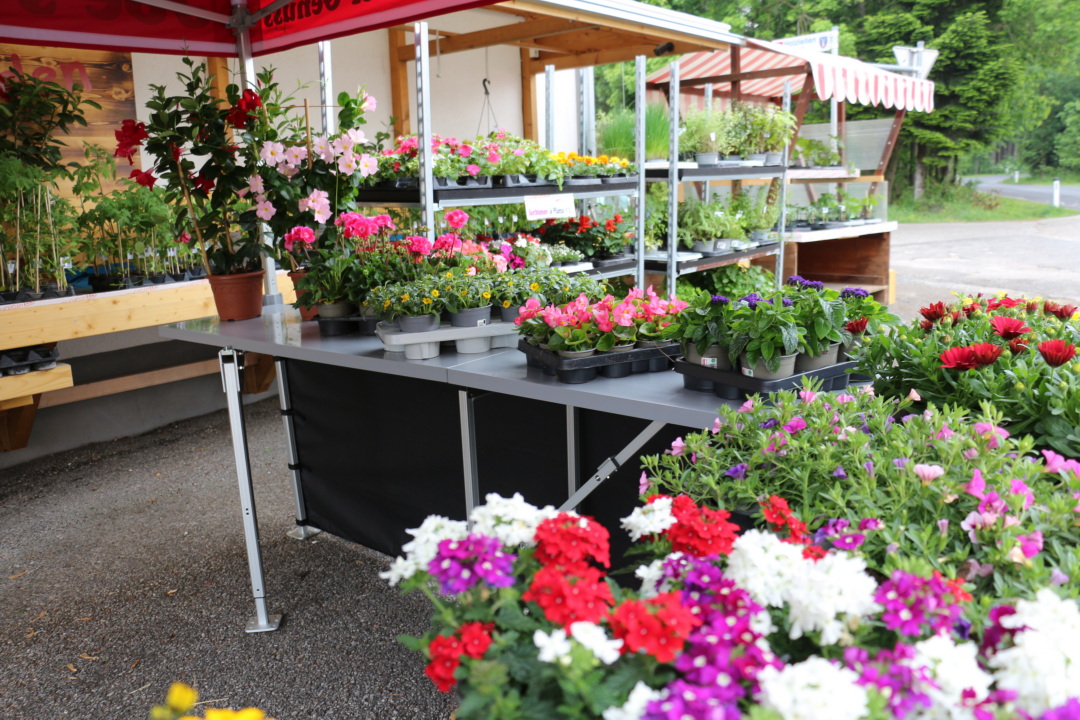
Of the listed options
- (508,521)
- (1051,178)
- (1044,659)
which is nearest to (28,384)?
(508,521)

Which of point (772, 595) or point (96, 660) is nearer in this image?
point (772, 595)

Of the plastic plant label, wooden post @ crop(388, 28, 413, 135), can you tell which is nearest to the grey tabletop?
the plastic plant label

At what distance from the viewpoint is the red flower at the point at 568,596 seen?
0.81 m

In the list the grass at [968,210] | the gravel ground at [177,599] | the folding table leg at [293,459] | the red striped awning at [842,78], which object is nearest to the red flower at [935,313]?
the gravel ground at [177,599]

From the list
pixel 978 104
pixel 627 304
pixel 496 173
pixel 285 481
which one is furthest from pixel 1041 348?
pixel 978 104

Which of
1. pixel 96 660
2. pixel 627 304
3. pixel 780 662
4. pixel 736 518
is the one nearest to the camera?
pixel 780 662

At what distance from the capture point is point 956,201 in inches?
768

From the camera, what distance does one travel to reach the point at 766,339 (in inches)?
66.2

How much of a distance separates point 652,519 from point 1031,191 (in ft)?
87.7

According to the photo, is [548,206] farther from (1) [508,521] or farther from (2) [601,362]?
(1) [508,521]

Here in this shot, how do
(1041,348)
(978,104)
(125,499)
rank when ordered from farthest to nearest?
(978,104) < (125,499) < (1041,348)

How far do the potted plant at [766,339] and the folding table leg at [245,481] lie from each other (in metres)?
1.57

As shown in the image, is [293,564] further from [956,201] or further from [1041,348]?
[956,201]

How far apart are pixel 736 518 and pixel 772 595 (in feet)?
1.33
